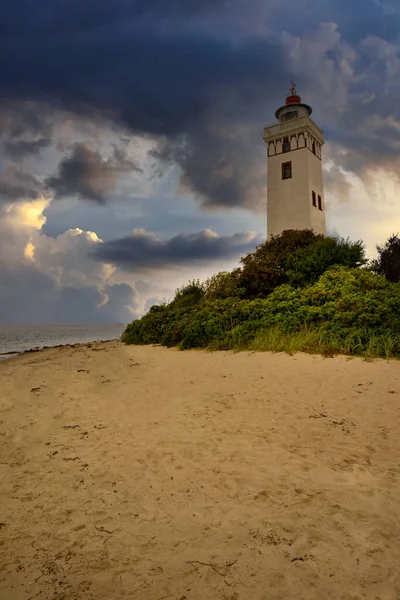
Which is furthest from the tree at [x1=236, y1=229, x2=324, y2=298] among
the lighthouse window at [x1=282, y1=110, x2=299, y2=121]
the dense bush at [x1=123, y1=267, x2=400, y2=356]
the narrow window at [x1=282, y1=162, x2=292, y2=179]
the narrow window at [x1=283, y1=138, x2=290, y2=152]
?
the lighthouse window at [x1=282, y1=110, x2=299, y2=121]

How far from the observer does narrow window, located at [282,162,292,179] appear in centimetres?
3041

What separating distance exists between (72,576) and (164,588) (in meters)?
0.72

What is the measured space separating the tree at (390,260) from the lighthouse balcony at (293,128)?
1223 centimetres

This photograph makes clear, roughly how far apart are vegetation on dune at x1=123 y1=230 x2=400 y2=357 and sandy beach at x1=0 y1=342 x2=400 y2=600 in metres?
2.63

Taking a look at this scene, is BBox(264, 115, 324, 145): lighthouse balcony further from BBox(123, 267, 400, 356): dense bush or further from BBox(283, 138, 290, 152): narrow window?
BBox(123, 267, 400, 356): dense bush

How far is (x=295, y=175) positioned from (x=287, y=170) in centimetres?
107

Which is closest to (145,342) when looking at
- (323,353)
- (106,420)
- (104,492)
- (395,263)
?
(323,353)

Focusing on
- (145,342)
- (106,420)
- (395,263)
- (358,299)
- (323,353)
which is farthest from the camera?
(395,263)

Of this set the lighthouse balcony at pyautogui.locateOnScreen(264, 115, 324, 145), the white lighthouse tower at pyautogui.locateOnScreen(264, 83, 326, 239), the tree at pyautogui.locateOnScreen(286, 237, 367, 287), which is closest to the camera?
the tree at pyautogui.locateOnScreen(286, 237, 367, 287)

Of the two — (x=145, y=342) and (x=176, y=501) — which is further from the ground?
(x=145, y=342)

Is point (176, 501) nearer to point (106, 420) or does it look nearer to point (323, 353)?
point (106, 420)

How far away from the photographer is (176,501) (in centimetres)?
372

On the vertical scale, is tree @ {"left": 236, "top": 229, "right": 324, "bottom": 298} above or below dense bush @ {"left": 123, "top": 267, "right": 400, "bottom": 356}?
above

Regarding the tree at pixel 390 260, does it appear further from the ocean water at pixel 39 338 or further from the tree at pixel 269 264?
the ocean water at pixel 39 338
